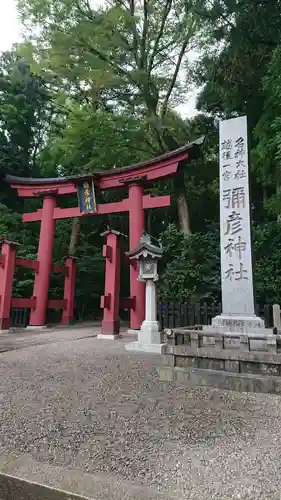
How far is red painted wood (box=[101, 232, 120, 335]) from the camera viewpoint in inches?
350

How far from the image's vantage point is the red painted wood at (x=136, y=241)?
958cm

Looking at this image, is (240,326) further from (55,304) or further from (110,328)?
(55,304)

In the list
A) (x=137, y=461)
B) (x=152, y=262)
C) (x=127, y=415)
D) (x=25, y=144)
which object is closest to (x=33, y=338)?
(x=152, y=262)

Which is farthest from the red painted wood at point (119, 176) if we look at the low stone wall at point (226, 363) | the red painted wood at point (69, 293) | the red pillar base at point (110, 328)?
the low stone wall at point (226, 363)

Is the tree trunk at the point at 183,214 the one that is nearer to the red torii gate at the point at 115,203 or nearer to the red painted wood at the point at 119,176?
Result: the red torii gate at the point at 115,203

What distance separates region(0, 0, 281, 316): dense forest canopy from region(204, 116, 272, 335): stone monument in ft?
3.64

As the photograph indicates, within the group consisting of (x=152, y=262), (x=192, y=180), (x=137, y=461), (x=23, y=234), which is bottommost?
(x=137, y=461)

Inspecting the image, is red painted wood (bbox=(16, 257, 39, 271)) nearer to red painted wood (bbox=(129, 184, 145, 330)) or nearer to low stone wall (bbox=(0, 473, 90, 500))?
red painted wood (bbox=(129, 184, 145, 330))

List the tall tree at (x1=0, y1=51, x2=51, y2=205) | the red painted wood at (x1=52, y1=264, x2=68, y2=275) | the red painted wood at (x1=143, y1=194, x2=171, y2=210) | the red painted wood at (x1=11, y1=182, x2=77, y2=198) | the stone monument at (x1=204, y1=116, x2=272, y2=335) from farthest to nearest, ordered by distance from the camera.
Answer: the tall tree at (x1=0, y1=51, x2=51, y2=205), the red painted wood at (x1=52, y1=264, x2=68, y2=275), the red painted wood at (x1=11, y1=182, x2=77, y2=198), the red painted wood at (x1=143, y1=194, x2=171, y2=210), the stone monument at (x1=204, y1=116, x2=272, y2=335)

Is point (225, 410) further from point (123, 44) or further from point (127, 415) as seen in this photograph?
point (123, 44)

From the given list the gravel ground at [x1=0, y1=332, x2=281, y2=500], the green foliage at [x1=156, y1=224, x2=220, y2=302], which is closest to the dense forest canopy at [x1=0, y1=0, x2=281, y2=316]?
the green foliage at [x1=156, y1=224, x2=220, y2=302]

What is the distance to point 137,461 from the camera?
2320 millimetres

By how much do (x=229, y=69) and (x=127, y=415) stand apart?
10.2 meters

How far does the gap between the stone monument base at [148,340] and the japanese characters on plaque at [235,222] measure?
155 cm
